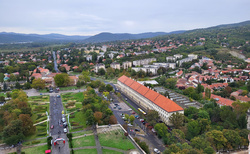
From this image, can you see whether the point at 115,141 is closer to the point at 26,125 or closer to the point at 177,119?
the point at 177,119

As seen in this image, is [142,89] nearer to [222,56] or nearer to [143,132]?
[143,132]

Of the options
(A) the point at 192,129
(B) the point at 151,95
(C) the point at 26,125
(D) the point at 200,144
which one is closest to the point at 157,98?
(B) the point at 151,95

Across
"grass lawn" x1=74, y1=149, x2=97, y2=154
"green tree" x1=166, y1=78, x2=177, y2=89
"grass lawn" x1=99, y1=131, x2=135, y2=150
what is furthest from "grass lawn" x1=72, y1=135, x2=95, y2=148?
"green tree" x1=166, y1=78, x2=177, y2=89

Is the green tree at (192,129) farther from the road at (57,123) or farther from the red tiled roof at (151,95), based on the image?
the road at (57,123)

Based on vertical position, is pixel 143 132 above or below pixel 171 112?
below

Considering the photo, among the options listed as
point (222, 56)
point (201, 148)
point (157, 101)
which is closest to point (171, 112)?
point (157, 101)

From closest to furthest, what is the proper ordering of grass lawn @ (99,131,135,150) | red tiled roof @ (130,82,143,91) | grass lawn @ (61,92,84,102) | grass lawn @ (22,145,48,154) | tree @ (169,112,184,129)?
grass lawn @ (22,145,48,154) → grass lawn @ (99,131,135,150) → tree @ (169,112,184,129) → red tiled roof @ (130,82,143,91) → grass lawn @ (61,92,84,102)

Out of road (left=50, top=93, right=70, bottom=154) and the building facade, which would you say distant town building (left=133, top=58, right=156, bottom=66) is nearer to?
the building facade
